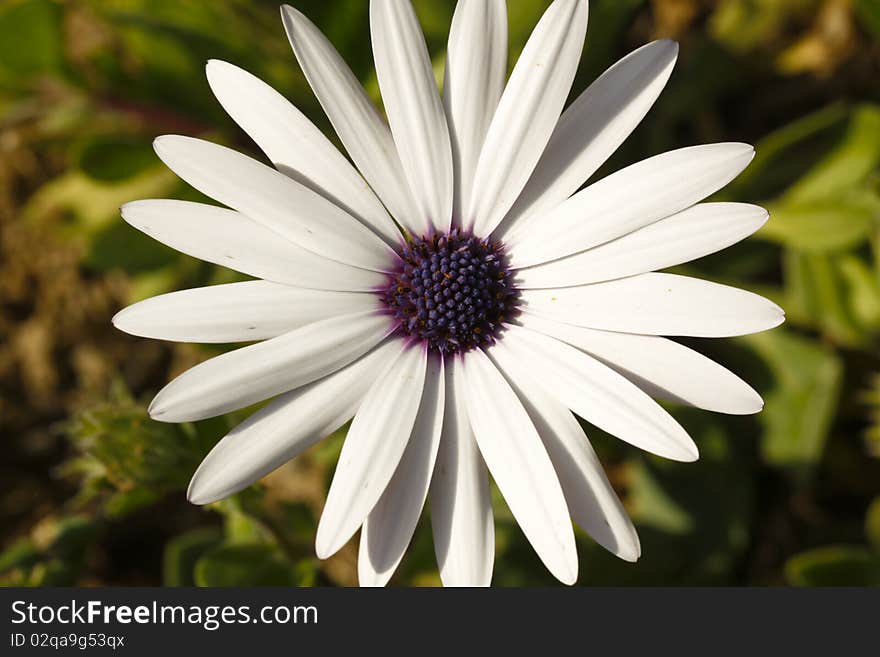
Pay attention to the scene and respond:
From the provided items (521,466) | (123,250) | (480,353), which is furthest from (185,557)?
(521,466)

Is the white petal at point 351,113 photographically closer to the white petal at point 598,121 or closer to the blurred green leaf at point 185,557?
the white petal at point 598,121

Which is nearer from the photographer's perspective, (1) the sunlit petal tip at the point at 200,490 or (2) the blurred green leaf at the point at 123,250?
(1) the sunlit petal tip at the point at 200,490

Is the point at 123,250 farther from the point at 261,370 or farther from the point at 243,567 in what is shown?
the point at 261,370

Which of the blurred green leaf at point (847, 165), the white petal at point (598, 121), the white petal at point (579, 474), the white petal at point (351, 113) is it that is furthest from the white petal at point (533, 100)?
the blurred green leaf at point (847, 165)

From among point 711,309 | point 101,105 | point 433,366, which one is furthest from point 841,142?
point 101,105

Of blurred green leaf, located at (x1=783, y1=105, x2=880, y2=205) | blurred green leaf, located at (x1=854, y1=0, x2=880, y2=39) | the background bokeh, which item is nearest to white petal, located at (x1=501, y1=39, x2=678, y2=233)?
the background bokeh

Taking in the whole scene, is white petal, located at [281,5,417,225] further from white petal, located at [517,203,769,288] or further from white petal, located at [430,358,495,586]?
white petal, located at [430,358,495,586]
